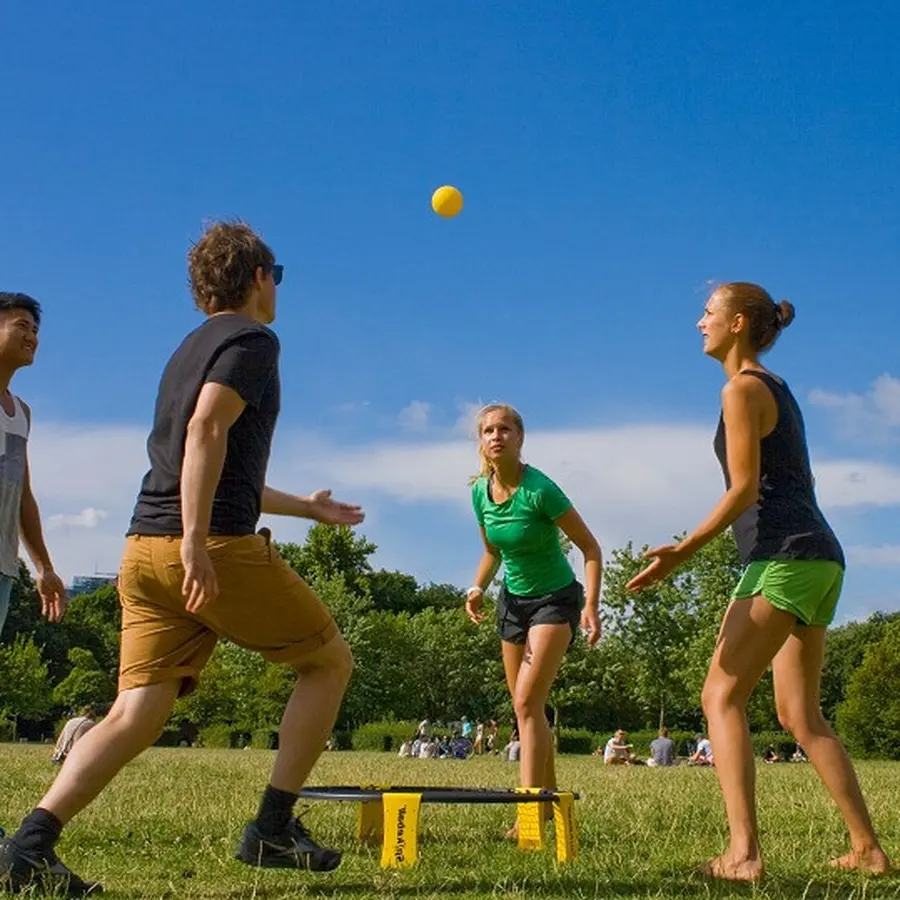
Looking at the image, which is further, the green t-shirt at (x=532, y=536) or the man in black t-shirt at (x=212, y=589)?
the green t-shirt at (x=532, y=536)

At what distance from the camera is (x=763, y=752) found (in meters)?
52.9

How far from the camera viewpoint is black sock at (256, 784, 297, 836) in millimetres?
4785

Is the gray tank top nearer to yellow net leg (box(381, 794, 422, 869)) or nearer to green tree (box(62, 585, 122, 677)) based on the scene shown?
yellow net leg (box(381, 794, 422, 869))

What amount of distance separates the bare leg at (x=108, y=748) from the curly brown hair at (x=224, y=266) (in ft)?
5.03

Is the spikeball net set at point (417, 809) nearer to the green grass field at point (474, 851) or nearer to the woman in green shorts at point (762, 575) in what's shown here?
the green grass field at point (474, 851)

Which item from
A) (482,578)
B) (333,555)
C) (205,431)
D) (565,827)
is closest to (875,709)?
(333,555)

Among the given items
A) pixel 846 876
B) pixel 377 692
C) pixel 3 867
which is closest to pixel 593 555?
pixel 846 876

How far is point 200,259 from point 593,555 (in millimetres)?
2949

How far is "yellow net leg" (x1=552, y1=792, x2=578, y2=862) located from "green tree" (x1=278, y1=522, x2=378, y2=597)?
64.9 metres

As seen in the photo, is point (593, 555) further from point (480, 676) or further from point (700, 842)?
point (480, 676)

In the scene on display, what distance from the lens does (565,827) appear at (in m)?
5.62

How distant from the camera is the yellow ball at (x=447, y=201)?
10.7 metres

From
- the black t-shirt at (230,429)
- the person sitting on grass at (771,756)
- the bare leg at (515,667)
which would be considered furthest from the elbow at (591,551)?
the person sitting on grass at (771,756)

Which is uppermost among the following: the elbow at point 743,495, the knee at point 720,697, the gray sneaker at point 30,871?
the elbow at point 743,495
